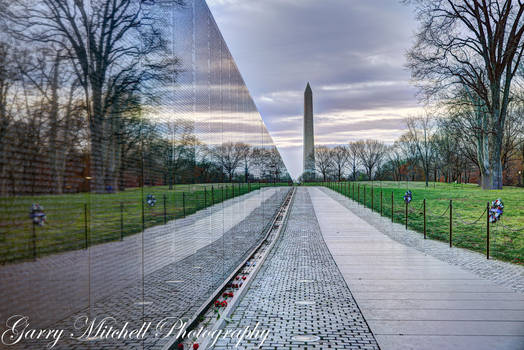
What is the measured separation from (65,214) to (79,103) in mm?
652

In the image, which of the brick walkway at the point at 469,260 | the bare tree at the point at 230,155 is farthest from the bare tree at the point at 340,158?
the bare tree at the point at 230,155

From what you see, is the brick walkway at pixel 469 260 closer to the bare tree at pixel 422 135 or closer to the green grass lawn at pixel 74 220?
the green grass lawn at pixel 74 220

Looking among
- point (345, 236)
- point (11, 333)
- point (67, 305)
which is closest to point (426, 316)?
point (67, 305)

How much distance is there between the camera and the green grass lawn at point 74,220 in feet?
6.14

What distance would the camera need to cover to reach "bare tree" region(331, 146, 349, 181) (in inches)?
4087

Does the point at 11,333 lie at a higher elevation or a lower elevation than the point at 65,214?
lower

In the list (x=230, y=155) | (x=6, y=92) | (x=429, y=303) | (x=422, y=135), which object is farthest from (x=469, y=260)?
(x=422, y=135)

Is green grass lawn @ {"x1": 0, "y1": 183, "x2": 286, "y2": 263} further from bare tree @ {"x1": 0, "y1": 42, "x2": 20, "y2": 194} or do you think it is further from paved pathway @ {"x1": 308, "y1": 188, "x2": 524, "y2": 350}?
paved pathway @ {"x1": 308, "y1": 188, "x2": 524, "y2": 350}

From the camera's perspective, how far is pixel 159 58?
3.92m

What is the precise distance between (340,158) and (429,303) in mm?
100203

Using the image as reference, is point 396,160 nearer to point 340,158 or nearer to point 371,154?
point 371,154

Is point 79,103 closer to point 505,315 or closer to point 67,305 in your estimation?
point 67,305

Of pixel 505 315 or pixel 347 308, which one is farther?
pixel 347 308

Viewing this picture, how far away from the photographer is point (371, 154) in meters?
103
